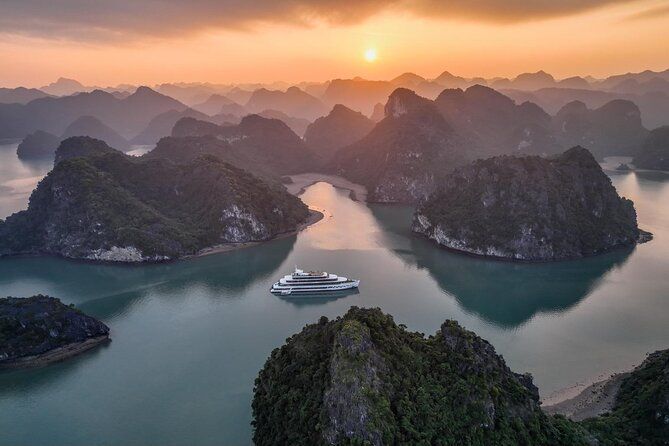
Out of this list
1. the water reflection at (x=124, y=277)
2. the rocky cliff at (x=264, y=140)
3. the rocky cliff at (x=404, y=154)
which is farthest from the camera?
the rocky cliff at (x=264, y=140)

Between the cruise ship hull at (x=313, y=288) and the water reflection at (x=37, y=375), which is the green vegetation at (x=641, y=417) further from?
the water reflection at (x=37, y=375)

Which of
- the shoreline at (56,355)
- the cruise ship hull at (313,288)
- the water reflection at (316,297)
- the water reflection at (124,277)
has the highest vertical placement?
the water reflection at (124,277)

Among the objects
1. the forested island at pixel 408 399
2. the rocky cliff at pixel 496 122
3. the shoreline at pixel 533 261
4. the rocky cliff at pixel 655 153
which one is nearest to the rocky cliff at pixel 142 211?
the shoreline at pixel 533 261

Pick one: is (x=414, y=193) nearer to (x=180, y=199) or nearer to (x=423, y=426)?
(x=180, y=199)

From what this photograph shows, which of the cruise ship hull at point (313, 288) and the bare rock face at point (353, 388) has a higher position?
the cruise ship hull at point (313, 288)

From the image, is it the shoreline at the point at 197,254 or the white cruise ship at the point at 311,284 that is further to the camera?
the shoreline at the point at 197,254

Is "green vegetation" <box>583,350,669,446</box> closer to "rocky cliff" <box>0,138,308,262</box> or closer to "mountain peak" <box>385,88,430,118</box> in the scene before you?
"rocky cliff" <box>0,138,308,262</box>
